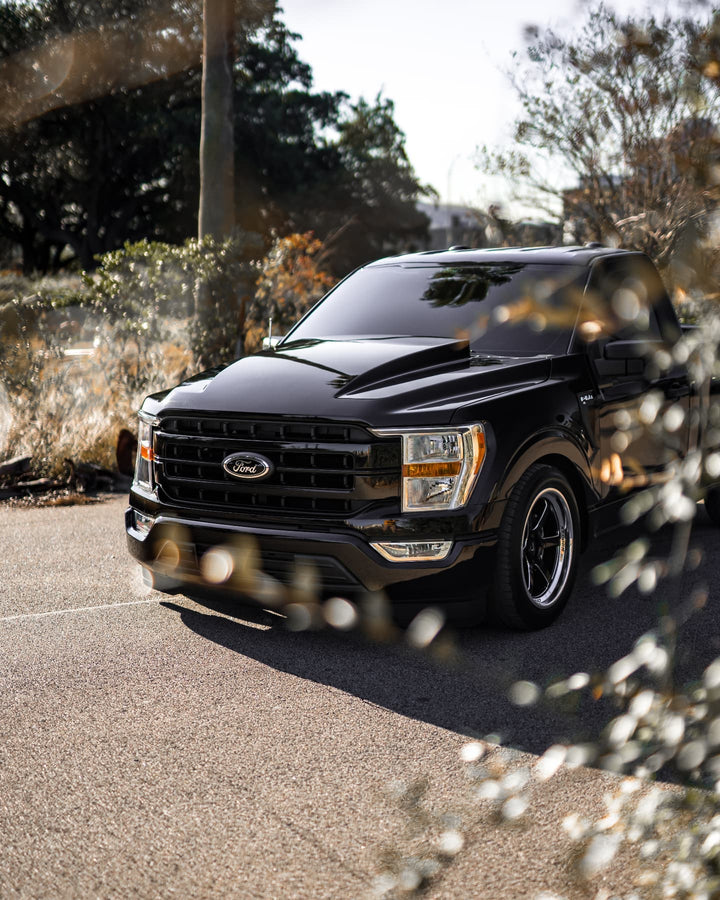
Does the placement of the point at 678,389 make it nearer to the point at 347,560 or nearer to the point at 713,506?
Answer: the point at 713,506

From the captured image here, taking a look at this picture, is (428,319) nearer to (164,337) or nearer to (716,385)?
(716,385)

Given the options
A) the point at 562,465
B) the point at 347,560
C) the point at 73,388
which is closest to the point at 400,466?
the point at 347,560

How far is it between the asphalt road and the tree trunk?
8.60m

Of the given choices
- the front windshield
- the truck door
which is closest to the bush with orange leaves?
the front windshield

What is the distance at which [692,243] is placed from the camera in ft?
6.80

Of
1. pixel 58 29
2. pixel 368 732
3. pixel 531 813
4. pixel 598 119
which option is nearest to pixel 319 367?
→ pixel 368 732

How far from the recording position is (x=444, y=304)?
5945 mm

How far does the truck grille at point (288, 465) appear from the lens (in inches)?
177

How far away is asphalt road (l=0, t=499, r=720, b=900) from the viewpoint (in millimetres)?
2910

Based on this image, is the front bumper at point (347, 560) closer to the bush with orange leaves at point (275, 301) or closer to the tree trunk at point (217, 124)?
the bush with orange leaves at point (275, 301)

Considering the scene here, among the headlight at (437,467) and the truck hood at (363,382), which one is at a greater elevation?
the truck hood at (363,382)

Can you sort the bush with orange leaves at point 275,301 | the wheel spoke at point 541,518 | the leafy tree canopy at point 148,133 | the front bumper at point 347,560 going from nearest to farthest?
the front bumper at point 347,560 → the wheel spoke at point 541,518 → the bush with orange leaves at point 275,301 → the leafy tree canopy at point 148,133

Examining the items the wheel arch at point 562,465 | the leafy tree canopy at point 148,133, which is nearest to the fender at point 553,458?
the wheel arch at point 562,465

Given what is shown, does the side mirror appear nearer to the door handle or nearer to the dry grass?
the door handle
